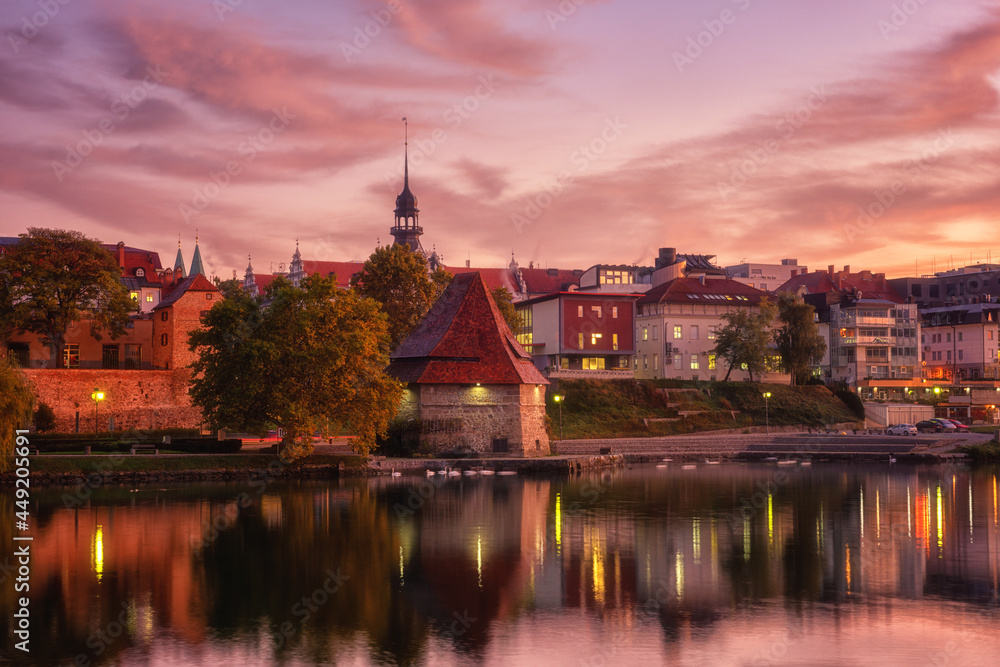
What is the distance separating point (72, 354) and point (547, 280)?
79552 millimetres

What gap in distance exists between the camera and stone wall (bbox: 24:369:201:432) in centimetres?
7156

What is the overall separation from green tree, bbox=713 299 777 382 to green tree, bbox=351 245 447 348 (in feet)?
98.9

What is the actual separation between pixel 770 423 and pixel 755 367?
818 centimetres

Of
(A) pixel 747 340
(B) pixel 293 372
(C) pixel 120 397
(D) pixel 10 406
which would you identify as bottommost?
(D) pixel 10 406

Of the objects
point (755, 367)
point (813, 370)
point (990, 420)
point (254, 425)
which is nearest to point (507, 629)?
point (254, 425)

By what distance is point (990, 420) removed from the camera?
98.0 meters

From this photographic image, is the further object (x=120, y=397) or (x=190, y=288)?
(x=190, y=288)

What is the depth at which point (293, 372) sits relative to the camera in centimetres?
5581

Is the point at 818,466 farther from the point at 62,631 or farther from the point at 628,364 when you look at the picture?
the point at 62,631

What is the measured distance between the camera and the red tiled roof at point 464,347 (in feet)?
213

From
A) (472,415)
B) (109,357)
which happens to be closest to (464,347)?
(472,415)

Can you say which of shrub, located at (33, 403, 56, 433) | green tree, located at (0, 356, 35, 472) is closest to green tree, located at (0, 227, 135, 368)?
shrub, located at (33, 403, 56, 433)

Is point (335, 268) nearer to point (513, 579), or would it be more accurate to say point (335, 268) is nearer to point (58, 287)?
point (58, 287)

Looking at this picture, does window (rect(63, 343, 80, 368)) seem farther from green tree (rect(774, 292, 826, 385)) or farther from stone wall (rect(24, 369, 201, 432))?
green tree (rect(774, 292, 826, 385))
